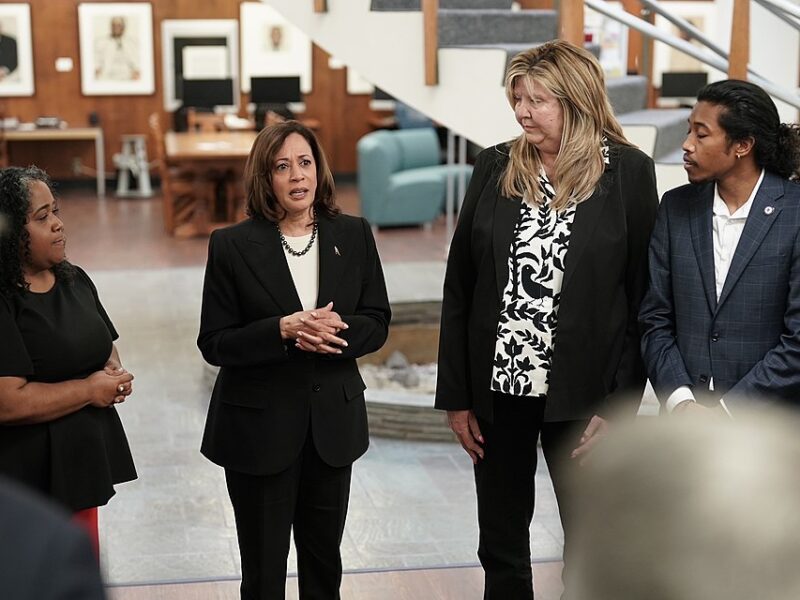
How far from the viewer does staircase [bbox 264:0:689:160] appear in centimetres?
530

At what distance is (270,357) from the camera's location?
3143 millimetres

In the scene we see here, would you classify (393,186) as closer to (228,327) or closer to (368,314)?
(368,314)

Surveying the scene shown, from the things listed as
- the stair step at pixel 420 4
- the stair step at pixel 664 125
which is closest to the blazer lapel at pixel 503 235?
the stair step at pixel 664 125

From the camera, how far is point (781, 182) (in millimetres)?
3020

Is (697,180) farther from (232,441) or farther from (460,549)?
(460,549)

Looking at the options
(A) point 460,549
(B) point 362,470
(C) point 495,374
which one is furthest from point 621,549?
(B) point 362,470

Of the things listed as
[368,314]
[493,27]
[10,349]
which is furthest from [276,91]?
[10,349]

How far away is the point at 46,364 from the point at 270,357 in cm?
58

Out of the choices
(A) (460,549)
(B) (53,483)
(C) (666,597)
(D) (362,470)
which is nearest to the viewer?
(C) (666,597)

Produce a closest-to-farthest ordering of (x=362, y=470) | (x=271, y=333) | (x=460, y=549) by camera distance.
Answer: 1. (x=271, y=333)
2. (x=460, y=549)
3. (x=362, y=470)

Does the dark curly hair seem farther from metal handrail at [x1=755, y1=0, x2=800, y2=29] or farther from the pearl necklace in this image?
metal handrail at [x1=755, y1=0, x2=800, y2=29]

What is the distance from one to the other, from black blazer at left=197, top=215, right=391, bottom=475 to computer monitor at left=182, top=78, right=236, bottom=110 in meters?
14.6

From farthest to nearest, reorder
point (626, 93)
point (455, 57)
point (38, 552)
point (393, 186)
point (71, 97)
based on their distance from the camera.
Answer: point (71, 97)
point (393, 186)
point (626, 93)
point (455, 57)
point (38, 552)

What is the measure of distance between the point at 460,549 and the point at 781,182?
2377 mm
